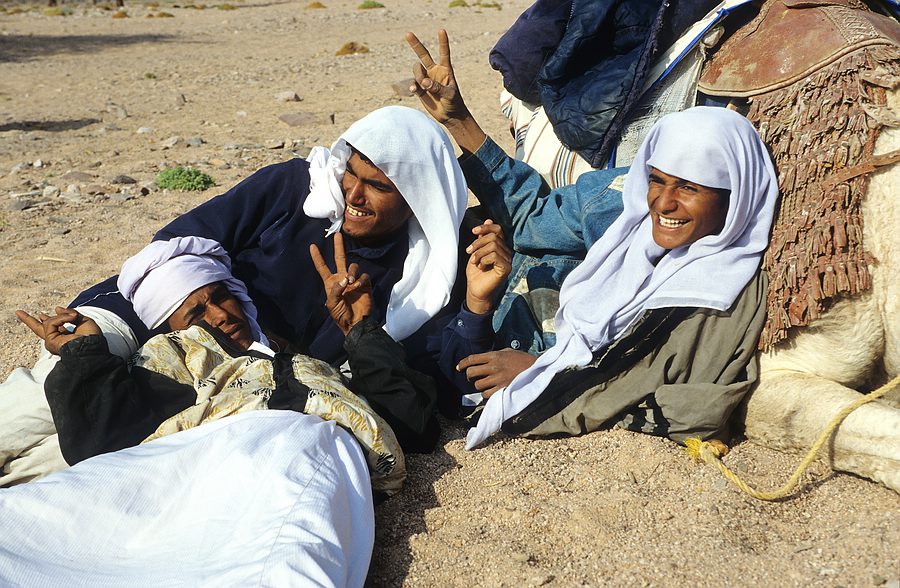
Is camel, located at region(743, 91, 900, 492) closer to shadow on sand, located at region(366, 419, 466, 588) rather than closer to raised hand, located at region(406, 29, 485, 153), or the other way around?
shadow on sand, located at region(366, 419, 466, 588)

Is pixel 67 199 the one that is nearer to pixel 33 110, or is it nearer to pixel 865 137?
pixel 33 110

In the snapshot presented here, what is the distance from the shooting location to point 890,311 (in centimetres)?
313

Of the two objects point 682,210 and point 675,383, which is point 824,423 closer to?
point 675,383

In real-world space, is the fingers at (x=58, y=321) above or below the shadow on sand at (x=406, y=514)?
above

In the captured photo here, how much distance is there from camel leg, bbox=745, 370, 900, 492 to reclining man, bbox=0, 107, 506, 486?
111 centimetres

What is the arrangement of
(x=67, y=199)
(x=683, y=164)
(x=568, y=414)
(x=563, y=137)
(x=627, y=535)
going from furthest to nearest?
(x=67, y=199) → (x=563, y=137) → (x=568, y=414) → (x=683, y=164) → (x=627, y=535)

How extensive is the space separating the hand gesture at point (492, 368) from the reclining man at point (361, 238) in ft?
0.27

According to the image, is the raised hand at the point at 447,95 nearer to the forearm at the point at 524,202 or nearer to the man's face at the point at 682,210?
the forearm at the point at 524,202

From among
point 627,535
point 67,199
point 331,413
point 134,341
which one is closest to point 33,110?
point 67,199

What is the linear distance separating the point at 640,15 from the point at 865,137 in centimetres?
150

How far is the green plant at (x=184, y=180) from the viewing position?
288 inches

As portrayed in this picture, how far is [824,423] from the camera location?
317 cm

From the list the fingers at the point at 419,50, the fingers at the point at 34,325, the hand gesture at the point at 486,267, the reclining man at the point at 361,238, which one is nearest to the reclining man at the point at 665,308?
the hand gesture at the point at 486,267

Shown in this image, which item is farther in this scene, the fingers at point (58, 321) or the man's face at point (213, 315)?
the man's face at point (213, 315)
